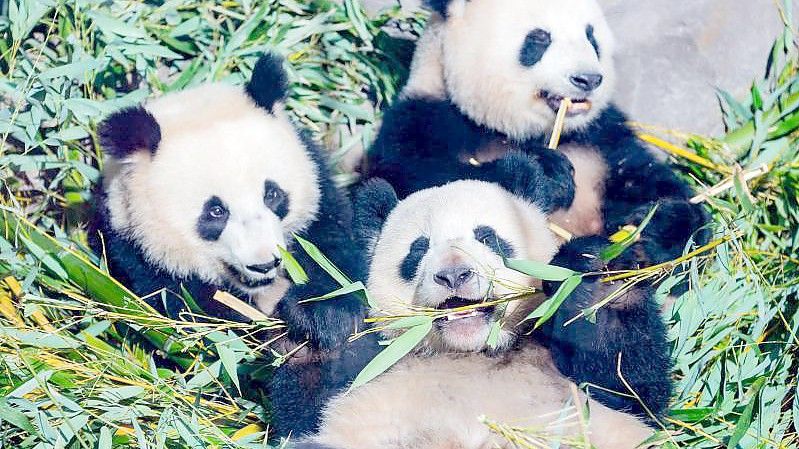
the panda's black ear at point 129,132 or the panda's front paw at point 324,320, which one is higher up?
the panda's black ear at point 129,132

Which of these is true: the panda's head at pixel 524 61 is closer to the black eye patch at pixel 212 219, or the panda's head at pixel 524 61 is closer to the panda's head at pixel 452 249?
the panda's head at pixel 452 249

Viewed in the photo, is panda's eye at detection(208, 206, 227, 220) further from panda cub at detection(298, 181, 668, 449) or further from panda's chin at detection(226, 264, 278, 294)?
panda cub at detection(298, 181, 668, 449)

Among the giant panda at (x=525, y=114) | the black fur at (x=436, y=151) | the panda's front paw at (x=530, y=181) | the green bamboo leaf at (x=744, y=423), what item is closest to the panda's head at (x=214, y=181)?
the black fur at (x=436, y=151)

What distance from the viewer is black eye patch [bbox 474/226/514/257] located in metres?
2.95

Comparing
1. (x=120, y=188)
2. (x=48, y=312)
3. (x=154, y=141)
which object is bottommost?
(x=48, y=312)

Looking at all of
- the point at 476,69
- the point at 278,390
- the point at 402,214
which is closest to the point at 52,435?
the point at 278,390

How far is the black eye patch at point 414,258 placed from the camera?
2994mm

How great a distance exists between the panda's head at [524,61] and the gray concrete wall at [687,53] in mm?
572

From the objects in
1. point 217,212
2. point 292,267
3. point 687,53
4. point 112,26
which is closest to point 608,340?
point 292,267

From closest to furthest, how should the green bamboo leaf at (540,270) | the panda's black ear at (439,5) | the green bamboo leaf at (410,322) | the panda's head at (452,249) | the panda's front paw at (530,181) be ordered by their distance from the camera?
the green bamboo leaf at (540,270) < the green bamboo leaf at (410,322) < the panda's head at (452,249) < the panda's front paw at (530,181) < the panda's black ear at (439,5)

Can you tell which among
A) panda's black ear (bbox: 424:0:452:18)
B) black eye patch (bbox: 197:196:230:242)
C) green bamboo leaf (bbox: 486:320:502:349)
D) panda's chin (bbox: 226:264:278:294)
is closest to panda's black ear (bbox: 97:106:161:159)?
black eye patch (bbox: 197:196:230:242)

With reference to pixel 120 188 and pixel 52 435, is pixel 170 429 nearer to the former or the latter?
pixel 52 435

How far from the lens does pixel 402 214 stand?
10.4ft

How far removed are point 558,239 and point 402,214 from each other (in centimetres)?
63
